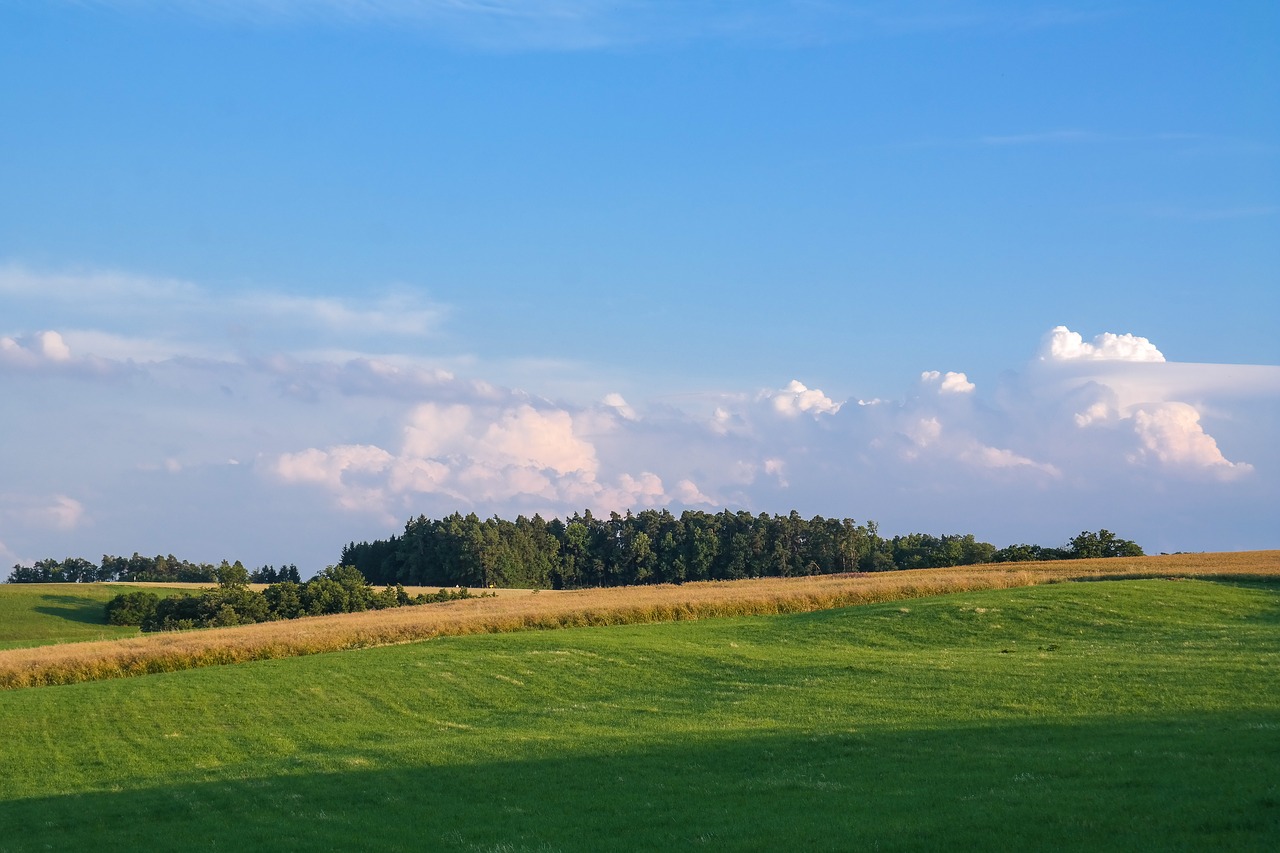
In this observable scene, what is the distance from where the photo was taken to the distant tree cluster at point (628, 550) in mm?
151750

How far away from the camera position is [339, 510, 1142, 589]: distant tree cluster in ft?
498

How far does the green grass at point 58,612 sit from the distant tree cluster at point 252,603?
2434 millimetres

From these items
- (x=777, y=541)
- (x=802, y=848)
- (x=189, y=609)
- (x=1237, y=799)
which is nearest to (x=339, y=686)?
(x=802, y=848)

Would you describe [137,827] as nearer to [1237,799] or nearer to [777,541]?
[1237,799]

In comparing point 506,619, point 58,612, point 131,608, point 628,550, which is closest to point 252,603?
point 131,608

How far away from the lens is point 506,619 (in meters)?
55.3

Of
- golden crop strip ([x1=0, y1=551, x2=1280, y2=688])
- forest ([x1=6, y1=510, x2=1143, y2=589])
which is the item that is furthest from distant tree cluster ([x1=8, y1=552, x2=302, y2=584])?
golden crop strip ([x1=0, y1=551, x2=1280, y2=688])

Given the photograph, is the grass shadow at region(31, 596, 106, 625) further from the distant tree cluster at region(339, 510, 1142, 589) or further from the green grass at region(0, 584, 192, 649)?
the distant tree cluster at region(339, 510, 1142, 589)

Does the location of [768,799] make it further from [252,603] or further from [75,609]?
[75,609]

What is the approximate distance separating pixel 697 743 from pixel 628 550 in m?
136

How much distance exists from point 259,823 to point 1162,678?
2440 cm

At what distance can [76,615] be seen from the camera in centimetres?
10338

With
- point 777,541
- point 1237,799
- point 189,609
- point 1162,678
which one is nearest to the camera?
point 1237,799

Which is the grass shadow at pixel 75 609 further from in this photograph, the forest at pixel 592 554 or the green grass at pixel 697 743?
the green grass at pixel 697 743
